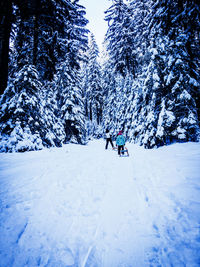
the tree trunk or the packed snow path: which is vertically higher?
the tree trunk

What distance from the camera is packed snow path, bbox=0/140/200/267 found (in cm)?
156

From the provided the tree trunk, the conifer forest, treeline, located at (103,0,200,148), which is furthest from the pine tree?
treeline, located at (103,0,200,148)

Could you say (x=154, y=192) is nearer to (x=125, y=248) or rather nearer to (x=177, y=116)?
(x=125, y=248)

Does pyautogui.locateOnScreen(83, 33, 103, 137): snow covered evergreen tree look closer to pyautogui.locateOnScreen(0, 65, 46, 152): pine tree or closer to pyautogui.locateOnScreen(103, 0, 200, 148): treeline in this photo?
pyautogui.locateOnScreen(103, 0, 200, 148): treeline

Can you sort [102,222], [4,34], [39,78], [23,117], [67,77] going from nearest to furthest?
[102,222], [23,117], [4,34], [39,78], [67,77]

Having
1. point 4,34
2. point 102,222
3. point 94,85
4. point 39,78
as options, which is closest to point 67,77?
point 39,78

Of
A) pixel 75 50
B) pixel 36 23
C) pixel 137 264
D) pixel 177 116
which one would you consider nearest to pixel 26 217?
pixel 137 264

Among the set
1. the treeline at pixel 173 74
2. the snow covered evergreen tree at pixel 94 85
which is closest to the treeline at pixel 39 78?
the treeline at pixel 173 74

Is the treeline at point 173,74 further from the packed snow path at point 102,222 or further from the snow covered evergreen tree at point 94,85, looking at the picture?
the snow covered evergreen tree at point 94,85

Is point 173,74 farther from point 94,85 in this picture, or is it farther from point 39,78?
point 94,85

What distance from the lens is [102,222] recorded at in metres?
2.14

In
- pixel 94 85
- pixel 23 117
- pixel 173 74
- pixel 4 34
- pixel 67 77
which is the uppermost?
pixel 94 85

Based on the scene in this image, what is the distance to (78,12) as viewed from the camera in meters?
15.8

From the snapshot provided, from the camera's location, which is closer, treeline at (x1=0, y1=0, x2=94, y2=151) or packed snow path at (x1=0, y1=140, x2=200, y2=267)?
packed snow path at (x1=0, y1=140, x2=200, y2=267)
